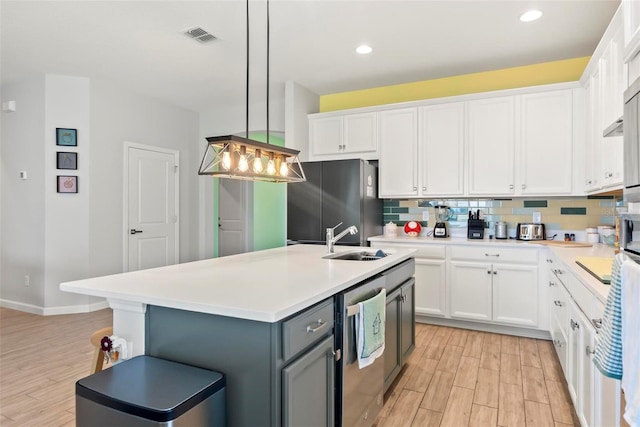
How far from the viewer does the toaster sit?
12.5ft

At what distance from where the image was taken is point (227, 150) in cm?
203

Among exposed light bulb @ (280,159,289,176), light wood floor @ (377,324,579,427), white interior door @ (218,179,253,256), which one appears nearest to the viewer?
light wood floor @ (377,324,579,427)

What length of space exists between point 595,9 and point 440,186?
6.20 ft

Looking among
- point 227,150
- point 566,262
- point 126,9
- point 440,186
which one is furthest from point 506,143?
point 126,9

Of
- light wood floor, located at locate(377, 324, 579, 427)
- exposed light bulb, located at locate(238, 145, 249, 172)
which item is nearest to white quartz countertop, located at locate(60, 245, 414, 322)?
exposed light bulb, located at locate(238, 145, 249, 172)

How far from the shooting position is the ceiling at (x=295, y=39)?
2879 mm

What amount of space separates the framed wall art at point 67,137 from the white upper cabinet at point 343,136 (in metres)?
2.69

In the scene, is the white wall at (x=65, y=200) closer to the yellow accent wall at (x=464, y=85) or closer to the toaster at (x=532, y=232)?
the yellow accent wall at (x=464, y=85)

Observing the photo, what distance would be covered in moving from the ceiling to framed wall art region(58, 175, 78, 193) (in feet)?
3.78

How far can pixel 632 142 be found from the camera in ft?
4.70

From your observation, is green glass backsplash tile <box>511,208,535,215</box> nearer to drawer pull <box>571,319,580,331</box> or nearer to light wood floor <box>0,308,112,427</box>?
drawer pull <box>571,319,580,331</box>

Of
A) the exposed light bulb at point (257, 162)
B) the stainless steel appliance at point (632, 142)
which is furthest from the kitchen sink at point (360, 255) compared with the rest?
the stainless steel appliance at point (632, 142)

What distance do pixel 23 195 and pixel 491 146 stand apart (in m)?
5.22

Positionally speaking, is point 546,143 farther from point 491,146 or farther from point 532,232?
point 532,232
